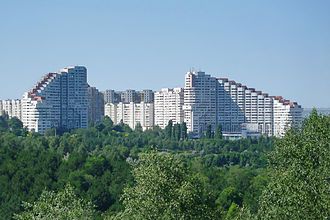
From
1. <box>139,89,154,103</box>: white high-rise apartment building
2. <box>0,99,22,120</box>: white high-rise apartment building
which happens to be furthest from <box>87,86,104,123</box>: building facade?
<box>0,99,22,120</box>: white high-rise apartment building

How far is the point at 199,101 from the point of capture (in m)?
69.0

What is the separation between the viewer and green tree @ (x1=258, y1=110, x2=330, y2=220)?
10.8m

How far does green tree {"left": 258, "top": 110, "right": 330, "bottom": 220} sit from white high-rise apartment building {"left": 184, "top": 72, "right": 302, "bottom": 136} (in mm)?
53334

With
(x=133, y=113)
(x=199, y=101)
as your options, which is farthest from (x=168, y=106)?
(x=133, y=113)

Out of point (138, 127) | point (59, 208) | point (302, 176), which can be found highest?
point (138, 127)

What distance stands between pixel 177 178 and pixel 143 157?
0.69m

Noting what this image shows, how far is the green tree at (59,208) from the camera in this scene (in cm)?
1150

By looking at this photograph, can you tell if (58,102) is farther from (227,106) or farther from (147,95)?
(227,106)

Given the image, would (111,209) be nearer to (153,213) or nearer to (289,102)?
(153,213)

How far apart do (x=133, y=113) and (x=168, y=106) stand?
14.9 feet

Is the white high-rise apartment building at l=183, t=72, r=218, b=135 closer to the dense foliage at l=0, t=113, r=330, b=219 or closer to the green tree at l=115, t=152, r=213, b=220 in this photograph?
the dense foliage at l=0, t=113, r=330, b=219

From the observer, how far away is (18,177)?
1156 inches

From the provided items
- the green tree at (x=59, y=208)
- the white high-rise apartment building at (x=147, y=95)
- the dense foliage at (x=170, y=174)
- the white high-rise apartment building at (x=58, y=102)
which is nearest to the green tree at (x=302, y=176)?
the dense foliage at (x=170, y=174)

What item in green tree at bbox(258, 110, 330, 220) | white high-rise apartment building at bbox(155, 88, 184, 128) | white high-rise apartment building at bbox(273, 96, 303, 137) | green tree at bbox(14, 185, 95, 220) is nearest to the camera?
green tree at bbox(258, 110, 330, 220)
